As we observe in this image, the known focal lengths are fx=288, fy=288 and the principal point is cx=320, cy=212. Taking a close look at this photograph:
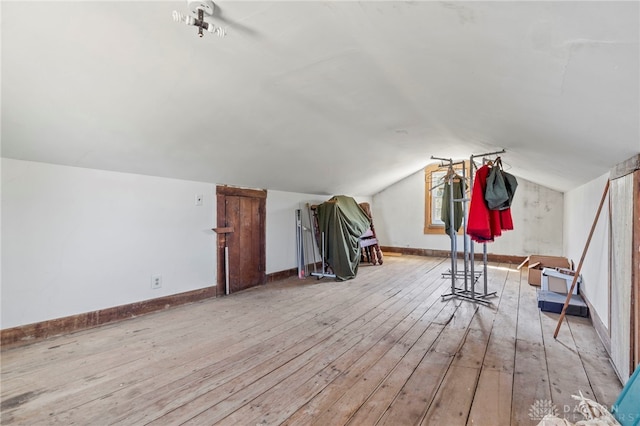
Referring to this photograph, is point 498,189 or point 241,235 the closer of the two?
point 498,189

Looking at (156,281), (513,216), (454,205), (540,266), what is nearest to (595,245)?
(454,205)

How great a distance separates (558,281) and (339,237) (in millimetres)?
2989

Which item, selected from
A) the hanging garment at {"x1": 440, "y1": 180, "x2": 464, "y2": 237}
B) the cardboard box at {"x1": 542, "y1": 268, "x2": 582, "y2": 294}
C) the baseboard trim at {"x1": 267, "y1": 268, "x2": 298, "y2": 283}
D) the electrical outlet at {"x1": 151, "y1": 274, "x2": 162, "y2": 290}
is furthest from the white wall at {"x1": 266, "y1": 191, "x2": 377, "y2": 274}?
the cardboard box at {"x1": 542, "y1": 268, "x2": 582, "y2": 294}

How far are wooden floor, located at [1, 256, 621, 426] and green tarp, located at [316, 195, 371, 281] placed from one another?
160 centimetres

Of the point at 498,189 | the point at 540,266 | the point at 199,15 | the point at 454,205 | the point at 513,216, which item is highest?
the point at 199,15

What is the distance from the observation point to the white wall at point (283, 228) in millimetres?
4750

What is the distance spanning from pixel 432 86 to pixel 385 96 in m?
0.52

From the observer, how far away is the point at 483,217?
305 centimetres

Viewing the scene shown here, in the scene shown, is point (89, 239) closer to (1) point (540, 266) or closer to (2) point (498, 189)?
(2) point (498, 189)

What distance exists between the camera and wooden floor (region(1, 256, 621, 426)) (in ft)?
5.22

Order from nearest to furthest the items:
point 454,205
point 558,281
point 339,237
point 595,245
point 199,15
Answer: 1. point 199,15
2. point 595,245
3. point 558,281
4. point 454,205
5. point 339,237

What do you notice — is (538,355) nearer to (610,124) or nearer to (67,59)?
(610,124)

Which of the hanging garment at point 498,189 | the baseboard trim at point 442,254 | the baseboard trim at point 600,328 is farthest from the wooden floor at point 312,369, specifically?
the baseboard trim at point 442,254

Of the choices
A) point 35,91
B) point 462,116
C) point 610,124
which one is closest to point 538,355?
point 610,124
